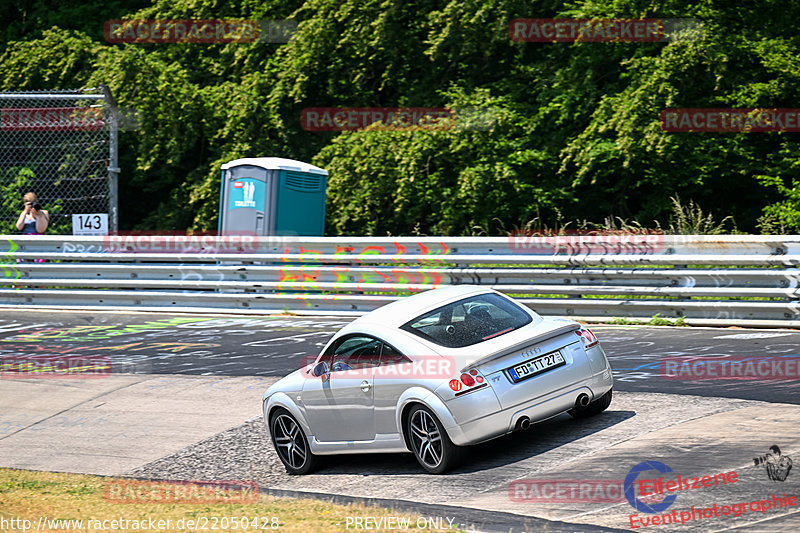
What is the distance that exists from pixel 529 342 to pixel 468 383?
2.31ft

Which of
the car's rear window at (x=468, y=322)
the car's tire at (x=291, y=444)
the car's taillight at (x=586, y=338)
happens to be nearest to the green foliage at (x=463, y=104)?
the car's taillight at (x=586, y=338)

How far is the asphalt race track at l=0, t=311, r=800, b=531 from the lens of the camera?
7.00 m

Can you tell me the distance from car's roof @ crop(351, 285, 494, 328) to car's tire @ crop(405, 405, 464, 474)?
0.83 m

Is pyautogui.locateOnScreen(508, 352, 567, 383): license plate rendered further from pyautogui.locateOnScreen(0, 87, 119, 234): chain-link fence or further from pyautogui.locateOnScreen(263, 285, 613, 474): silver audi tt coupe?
pyautogui.locateOnScreen(0, 87, 119, 234): chain-link fence

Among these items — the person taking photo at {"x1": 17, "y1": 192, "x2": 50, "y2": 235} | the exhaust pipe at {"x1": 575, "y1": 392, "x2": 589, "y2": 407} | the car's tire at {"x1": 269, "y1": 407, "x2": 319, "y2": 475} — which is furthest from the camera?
the person taking photo at {"x1": 17, "y1": 192, "x2": 50, "y2": 235}

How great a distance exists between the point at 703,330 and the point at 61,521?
841 centimetres

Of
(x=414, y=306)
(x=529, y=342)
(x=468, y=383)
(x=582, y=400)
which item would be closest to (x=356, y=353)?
(x=414, y=306)

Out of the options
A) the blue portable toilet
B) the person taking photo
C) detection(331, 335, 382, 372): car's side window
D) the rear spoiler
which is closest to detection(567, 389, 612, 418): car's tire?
the rear spoiler

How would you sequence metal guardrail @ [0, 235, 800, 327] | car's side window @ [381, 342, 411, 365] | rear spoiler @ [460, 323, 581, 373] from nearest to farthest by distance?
rear spoiler @ [460, 323, 581, 373]
car's side window @ [381, 342, 411, 365]
metal guardrail @ [0, 235, 800, 327]

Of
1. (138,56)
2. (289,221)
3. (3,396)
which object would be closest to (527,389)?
(3,396)

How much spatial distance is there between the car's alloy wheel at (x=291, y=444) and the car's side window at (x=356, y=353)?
696mm

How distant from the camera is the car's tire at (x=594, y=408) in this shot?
9.06 meters

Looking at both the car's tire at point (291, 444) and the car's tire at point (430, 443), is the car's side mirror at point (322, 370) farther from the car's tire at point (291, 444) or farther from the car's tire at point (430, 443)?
the car's tire at point (430, 443)

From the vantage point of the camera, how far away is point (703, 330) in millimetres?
12906
